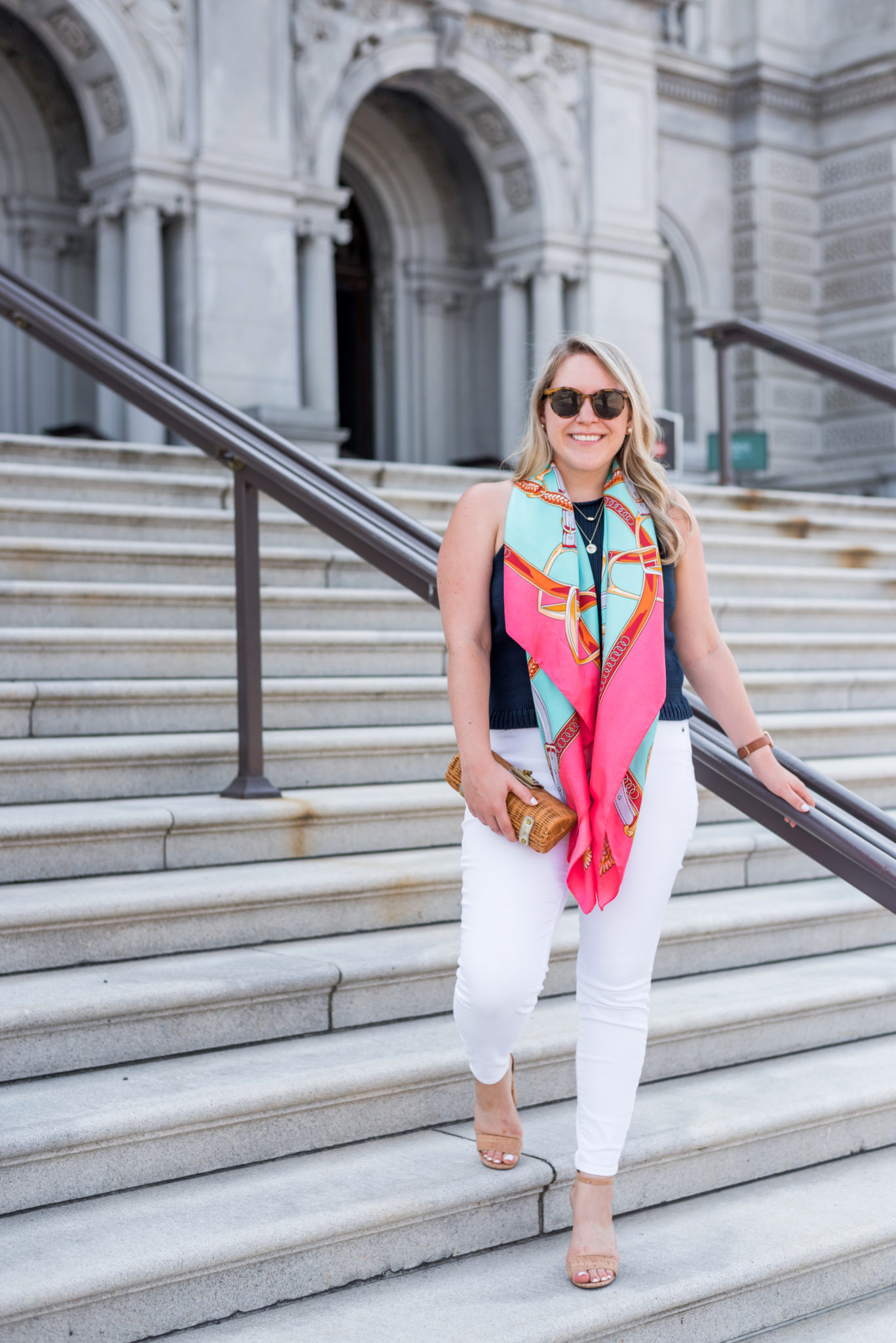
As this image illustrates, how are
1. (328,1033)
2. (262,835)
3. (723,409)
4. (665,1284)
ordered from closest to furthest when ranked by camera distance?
(665,1284)
(328,1033)
(262,835)
(723,409)

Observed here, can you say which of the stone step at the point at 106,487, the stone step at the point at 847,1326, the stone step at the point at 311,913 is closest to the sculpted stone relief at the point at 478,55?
the stone step at the point at 106,487

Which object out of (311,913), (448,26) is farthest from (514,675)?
(448,26)

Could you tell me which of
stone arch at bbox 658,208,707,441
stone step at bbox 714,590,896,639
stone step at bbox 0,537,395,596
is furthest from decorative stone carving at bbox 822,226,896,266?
stone step at bbox 0,537,395,596

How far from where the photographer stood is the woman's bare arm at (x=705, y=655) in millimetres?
2586

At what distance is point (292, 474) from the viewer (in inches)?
147

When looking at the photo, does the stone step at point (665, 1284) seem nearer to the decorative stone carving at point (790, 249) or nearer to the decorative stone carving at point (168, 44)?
the decorative stone carving at point (168, 44)

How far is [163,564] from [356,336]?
9.99 metres

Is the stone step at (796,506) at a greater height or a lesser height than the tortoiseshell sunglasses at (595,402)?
greater

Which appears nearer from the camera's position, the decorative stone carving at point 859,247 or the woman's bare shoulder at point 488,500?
the woman's bare shoulder at point 488,500

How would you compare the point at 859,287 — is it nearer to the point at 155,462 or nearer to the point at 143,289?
the point at 143,289

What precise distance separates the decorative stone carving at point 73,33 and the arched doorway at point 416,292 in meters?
3.90

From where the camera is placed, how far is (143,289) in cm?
1048

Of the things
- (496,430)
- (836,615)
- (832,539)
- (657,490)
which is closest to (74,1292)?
(657,490)

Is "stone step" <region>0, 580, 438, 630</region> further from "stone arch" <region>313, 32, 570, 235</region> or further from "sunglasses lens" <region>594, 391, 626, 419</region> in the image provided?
"stone arch" <region>313, 32, 570, 235</region>
